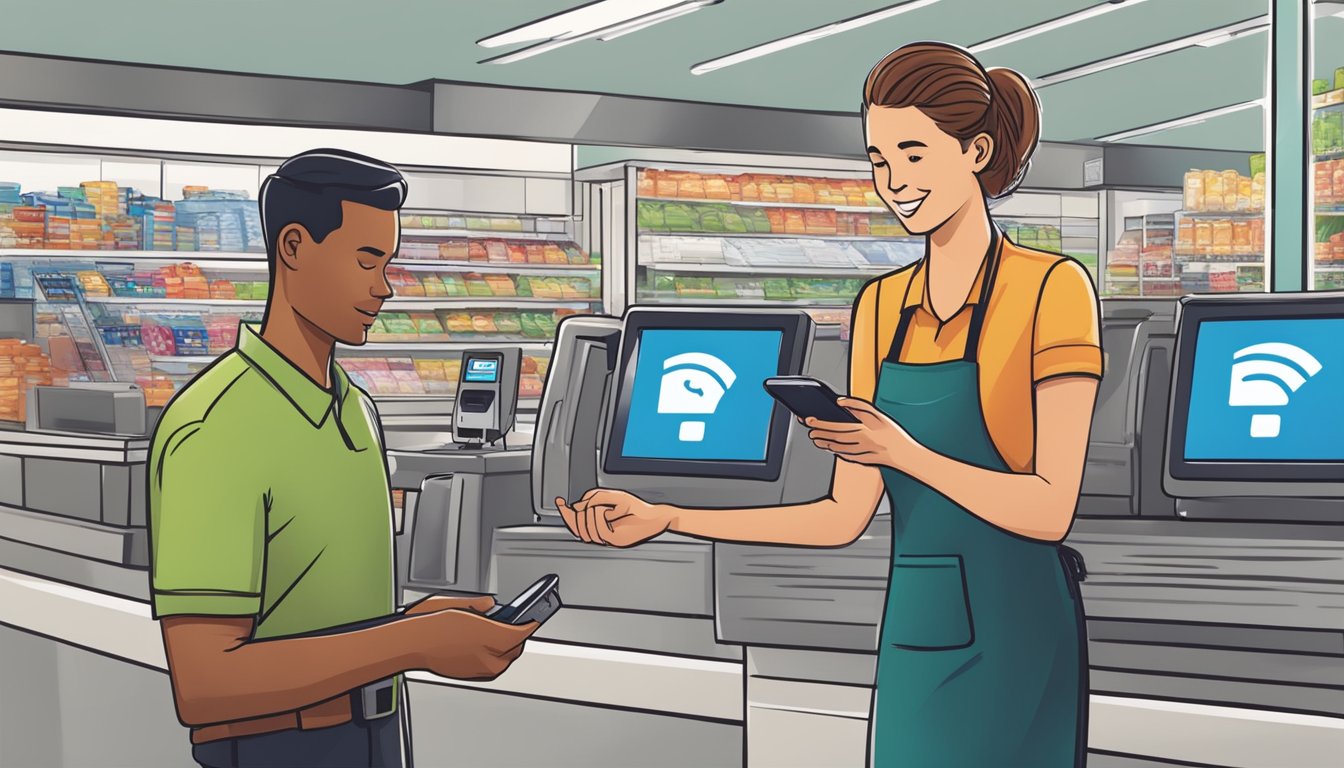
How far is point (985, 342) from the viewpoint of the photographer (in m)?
1.58

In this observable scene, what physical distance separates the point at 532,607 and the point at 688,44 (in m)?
10.5

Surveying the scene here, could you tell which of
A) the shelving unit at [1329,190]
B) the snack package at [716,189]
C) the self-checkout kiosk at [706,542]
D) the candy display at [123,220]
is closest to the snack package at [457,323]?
the candy display at [123,220]

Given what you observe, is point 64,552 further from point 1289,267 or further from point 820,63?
point 820,63

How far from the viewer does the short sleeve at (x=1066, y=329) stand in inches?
60.0

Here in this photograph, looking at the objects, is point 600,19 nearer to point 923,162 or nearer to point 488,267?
point 488,267

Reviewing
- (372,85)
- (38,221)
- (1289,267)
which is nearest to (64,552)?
(1289,267)

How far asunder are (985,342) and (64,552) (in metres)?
2.36

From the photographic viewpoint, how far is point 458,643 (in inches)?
52.8

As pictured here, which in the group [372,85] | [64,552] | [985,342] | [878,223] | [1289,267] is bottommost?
[64,552]

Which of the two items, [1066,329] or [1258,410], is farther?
[1258,410]

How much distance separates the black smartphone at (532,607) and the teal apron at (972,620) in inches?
16.8

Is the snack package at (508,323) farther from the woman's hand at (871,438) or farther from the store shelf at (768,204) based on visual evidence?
the woman's hand at (871,438)

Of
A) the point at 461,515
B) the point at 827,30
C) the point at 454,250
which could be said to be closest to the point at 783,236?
the point at 827,30

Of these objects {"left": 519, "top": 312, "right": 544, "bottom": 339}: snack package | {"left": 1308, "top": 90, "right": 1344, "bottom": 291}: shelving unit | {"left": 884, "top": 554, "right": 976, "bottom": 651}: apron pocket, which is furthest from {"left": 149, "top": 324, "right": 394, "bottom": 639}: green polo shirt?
{"left": 519, "top": 312, "right": 544, "bottom": 339}: snack package
